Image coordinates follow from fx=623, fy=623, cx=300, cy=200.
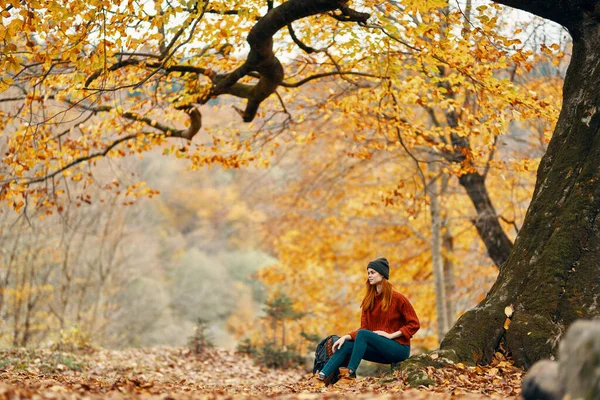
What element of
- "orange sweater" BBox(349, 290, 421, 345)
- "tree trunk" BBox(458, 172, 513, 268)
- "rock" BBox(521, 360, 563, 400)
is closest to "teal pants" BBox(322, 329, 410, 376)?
"orange sweater" BBox(349, 290, 421, 345)

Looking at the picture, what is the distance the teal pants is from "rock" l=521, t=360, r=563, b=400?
2687 millimetres

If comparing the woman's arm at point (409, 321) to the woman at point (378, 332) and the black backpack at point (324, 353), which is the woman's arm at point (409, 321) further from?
the black backpack at point (324, 353)

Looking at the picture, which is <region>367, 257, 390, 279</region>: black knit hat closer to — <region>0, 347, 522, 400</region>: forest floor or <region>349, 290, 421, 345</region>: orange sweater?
<region>349, 290, 421, 345</region>: orange sweater

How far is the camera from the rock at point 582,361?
3.16 metres

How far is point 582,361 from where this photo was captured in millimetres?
3219

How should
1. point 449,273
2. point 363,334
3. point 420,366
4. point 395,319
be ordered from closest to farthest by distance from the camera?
point 420,366 → point 363,334 → point 395,319 → point 449,273

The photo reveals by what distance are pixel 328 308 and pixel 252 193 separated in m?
4.09

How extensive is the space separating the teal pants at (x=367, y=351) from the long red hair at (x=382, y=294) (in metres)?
0.37

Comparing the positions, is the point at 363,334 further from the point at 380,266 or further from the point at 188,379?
the point at 188,379

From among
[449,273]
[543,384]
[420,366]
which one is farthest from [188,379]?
[449,273]

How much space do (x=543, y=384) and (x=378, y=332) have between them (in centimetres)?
290

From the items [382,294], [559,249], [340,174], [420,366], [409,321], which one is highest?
[340,174]

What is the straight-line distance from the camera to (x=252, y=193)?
1597 cm

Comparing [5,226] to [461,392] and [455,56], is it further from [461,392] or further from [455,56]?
[461,392]
